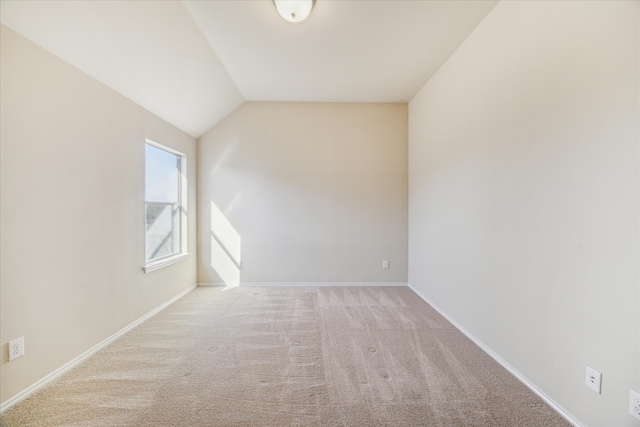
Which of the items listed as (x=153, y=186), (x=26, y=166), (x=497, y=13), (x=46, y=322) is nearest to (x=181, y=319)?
(x=46, y=322)

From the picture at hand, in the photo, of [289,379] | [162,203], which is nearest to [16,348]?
[289,379]

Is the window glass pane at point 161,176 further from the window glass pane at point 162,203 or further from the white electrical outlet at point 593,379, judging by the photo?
the white electrical outlet at point 593,379

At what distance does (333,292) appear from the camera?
137 inches

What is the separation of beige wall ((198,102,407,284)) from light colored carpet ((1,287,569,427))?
3.71 feet

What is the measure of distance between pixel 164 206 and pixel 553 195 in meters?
3.80

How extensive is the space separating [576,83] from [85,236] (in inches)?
135

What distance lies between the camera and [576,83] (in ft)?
4.35

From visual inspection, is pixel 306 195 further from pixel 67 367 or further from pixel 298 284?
pixel 67 367

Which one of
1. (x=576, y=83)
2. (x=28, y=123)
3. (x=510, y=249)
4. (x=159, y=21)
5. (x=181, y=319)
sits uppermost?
(x=159, y=21)

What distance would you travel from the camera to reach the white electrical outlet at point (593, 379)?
1.23m

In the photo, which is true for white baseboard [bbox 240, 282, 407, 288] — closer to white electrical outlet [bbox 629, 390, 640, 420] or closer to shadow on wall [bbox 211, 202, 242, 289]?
shadow on wall [bbox 211, 202, 242, 289]

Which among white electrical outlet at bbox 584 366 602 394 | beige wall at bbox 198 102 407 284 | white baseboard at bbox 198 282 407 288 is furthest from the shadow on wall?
white electrical outlet at bbox 584 366 602 394

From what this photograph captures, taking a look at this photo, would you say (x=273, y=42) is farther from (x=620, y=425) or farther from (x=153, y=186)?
(x=620, y=425)

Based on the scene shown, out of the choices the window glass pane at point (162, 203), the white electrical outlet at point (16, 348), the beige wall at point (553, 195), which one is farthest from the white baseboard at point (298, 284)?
the white electrical outlet at point (16, 348)
